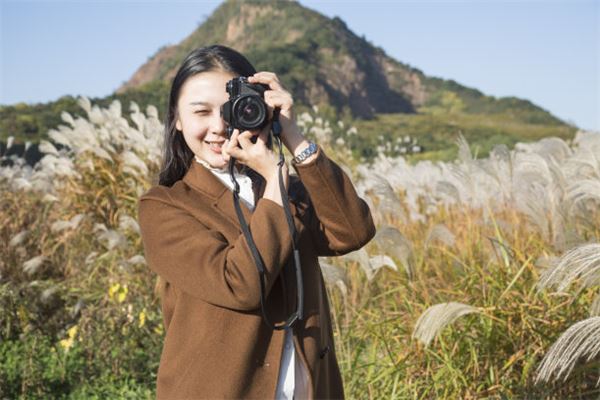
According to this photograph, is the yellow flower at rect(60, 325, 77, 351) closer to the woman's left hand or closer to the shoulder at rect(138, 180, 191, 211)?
the shoulder at rect(138, 180, 191, 211)

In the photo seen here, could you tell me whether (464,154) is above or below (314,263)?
above

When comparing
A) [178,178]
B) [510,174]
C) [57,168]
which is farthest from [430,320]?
[57,168]

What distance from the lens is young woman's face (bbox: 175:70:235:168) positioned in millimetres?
1821

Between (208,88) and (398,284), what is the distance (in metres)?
2.37

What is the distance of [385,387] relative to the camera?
3.29 metres

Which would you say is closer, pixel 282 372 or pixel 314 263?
pixel 282 372

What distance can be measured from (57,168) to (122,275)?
5.23 feet

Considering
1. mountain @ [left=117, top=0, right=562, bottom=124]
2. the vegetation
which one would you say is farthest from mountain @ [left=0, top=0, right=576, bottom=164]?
the vegetation

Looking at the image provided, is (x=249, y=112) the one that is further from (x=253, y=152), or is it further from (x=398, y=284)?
(x=398, y=284)

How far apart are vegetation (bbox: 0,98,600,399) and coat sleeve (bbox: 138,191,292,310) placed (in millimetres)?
1143

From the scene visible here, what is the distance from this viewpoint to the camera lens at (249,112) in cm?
166

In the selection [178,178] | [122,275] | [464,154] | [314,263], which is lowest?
[122,275]

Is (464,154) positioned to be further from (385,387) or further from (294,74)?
(294,74)

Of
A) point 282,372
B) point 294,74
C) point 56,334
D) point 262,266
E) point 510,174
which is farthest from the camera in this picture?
point 294,74
